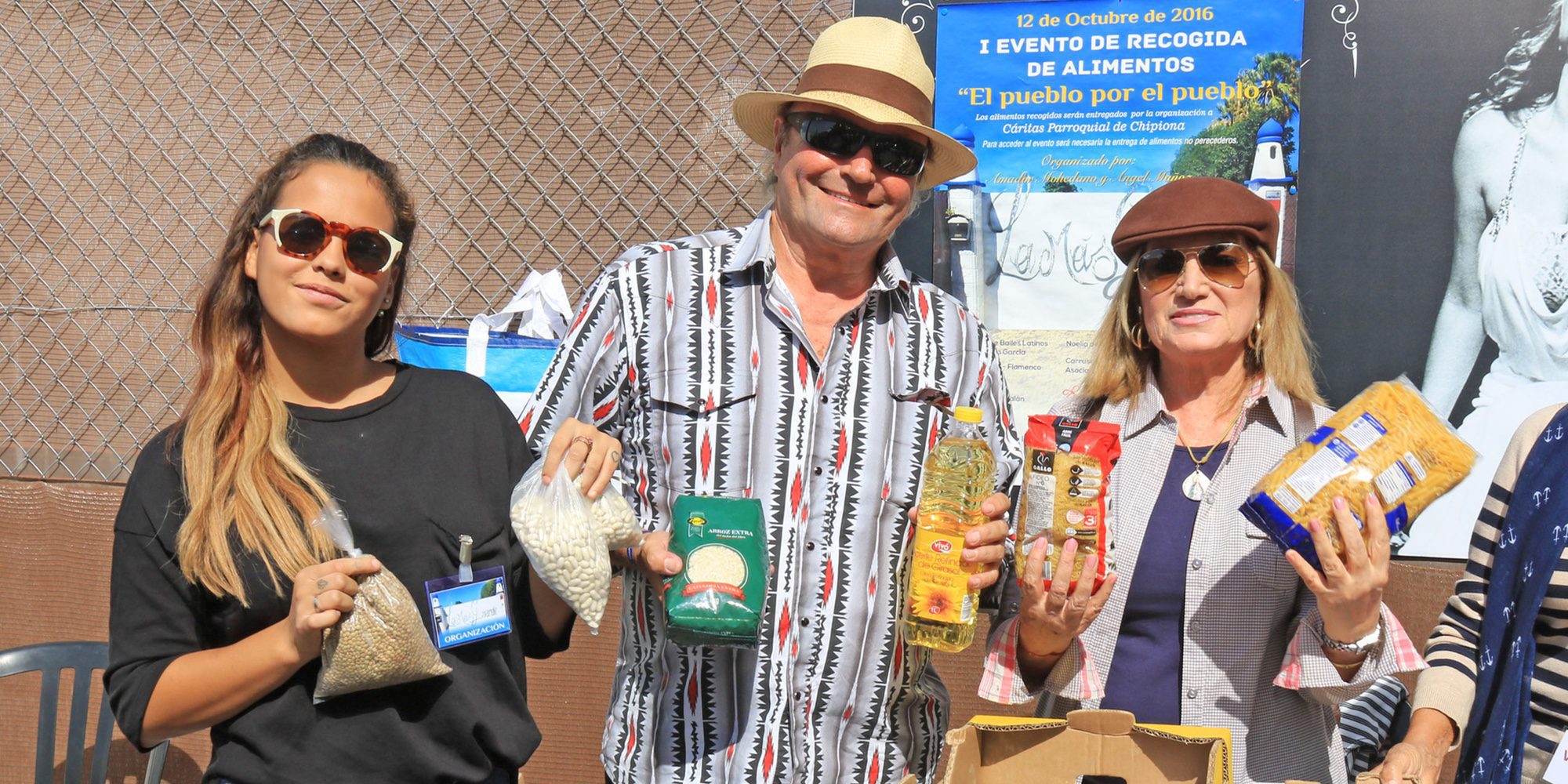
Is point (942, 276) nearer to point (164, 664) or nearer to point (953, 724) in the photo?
point (953, 724)

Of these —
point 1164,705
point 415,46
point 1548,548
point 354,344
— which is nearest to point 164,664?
point 354,344

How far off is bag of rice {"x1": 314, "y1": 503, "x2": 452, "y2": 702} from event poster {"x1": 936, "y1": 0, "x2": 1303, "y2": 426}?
2.61 meters

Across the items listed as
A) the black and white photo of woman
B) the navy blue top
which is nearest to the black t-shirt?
the navy blue top

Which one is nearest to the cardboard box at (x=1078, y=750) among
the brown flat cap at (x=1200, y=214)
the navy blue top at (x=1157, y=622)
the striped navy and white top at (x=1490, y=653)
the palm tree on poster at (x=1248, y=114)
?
the navy blue top at (x=1157, y=622)

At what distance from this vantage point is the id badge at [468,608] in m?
1.95

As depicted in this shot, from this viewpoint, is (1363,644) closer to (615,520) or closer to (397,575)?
(615,520)

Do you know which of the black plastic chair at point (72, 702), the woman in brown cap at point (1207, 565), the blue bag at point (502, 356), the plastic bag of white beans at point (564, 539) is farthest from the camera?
the blue bag at point (502, 356)

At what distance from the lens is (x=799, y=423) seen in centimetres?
→ 235

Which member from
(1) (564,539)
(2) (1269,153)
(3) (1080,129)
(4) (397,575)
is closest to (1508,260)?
(2) (1269,153)

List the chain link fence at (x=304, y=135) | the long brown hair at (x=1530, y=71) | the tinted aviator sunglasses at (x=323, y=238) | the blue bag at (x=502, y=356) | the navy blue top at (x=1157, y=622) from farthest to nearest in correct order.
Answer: the chain link fence at (x=304, y=135), the blue bag at (x=502, y=356), the long brown hair at (x=1530, y=71), the navy blue top at (x=1157, y=622), the tinted aviator sunglasses at (x=323, y=238)

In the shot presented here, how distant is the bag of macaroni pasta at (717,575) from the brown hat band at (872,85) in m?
0.90

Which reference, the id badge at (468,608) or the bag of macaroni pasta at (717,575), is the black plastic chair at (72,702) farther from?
the bag of macaroni pasta at (717,575)

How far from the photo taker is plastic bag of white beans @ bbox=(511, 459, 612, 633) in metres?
1.94

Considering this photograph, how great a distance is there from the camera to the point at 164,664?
1847 millimetres
